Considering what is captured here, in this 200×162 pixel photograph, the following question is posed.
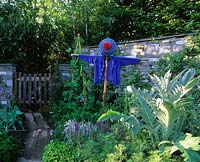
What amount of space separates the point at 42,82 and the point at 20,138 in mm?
2575

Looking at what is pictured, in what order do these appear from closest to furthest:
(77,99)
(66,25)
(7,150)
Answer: (7,150), (77,99), (66,25)

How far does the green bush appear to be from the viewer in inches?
142

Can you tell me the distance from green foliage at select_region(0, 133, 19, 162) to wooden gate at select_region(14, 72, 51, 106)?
9.52 ft

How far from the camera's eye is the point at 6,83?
6.43 m

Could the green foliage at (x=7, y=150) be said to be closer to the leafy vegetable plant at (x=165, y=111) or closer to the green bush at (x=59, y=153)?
the green bush at (x=59, y=153)

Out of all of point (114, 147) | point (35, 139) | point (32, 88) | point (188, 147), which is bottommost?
point (35, 139)

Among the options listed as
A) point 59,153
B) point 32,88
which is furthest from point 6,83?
point 59,153

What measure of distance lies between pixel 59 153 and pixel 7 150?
815 millimetres

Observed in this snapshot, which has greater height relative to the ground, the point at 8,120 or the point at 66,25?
the point at 66,25

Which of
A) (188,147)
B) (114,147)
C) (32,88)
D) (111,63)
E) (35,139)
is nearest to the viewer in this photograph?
A: (188,147)

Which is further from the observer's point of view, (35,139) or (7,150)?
(35,139)

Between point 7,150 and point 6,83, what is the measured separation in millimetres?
2698

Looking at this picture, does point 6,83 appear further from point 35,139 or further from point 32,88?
point 35,139

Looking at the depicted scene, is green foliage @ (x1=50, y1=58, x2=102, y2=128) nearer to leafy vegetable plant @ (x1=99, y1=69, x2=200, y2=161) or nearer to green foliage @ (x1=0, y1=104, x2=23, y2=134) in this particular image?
green foliage @ (x1=0, y1=104, x2=23, y2=134)
